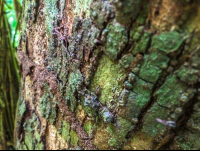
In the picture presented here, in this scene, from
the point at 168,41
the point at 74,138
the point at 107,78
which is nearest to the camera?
the point at 168,41

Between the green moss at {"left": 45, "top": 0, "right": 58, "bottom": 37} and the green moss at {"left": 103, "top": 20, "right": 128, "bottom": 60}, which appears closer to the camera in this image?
the green moss at {"left": 103, "top": 20, "right": 128, "bottom": 60}

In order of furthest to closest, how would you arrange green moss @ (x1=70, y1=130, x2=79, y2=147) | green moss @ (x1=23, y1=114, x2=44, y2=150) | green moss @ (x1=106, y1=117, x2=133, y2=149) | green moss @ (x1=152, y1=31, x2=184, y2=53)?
green moss @ (x1=23, y1=114, x2=44, y2=150), green moss @ (x1=70, y1=130, x2=79, y2=147), green moss @ (x1=106, y1=117, x2=133, y2=149), green moss @ (x1=152, y1=31, x2=184, y2=53)

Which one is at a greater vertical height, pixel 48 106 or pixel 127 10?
pixel 127 10

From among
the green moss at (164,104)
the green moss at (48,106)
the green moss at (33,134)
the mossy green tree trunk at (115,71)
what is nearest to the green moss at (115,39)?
the mossy green tree trunk at (115,71)

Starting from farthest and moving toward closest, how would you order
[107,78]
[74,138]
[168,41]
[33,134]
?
1. [33,134]
2. [74,138]
3. [107,78]
4. [168,41]

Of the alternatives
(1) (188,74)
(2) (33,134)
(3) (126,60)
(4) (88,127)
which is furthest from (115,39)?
(2) (33,134)

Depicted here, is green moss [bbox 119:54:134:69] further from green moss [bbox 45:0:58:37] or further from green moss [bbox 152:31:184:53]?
Result: green moss [bbox 45:0:58:37]

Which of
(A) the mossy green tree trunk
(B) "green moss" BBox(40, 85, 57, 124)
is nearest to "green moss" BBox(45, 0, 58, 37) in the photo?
(A) the mossy green tree trunk

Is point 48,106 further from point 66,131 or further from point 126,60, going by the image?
point 126,60

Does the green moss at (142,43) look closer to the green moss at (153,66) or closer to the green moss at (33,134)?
the green moss at (153,66)
